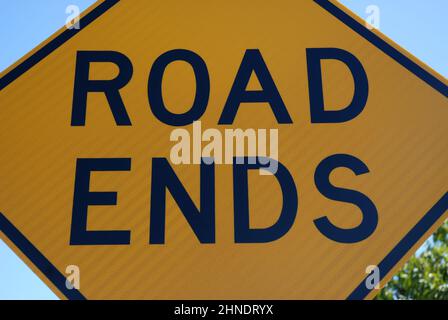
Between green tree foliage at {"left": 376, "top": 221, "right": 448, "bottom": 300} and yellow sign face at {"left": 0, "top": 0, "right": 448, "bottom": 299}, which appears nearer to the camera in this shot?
yellow sign face at {"left": 0, "top": 0, "right": 448, "bottom": 299}

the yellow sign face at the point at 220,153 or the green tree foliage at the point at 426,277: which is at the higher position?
the green tree foliage at the point at 426,277

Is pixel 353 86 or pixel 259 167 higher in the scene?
pixel 353 86

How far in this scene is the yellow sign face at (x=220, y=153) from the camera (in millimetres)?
1466

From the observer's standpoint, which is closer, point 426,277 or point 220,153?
point 220,153

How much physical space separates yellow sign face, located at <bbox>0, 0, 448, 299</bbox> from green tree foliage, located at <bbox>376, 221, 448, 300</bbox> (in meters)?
7.76

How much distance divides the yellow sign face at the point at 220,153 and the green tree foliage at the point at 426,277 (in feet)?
25.5

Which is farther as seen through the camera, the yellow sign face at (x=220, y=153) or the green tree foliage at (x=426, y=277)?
the green tree foliage at (x=426, y=277)

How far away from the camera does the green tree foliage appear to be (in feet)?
28.9

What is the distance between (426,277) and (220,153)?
831 cm

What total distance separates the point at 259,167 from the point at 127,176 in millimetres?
376

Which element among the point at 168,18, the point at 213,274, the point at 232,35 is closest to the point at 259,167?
the point at 213,274

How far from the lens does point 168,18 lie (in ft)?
5.90

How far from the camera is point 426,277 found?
898cm
